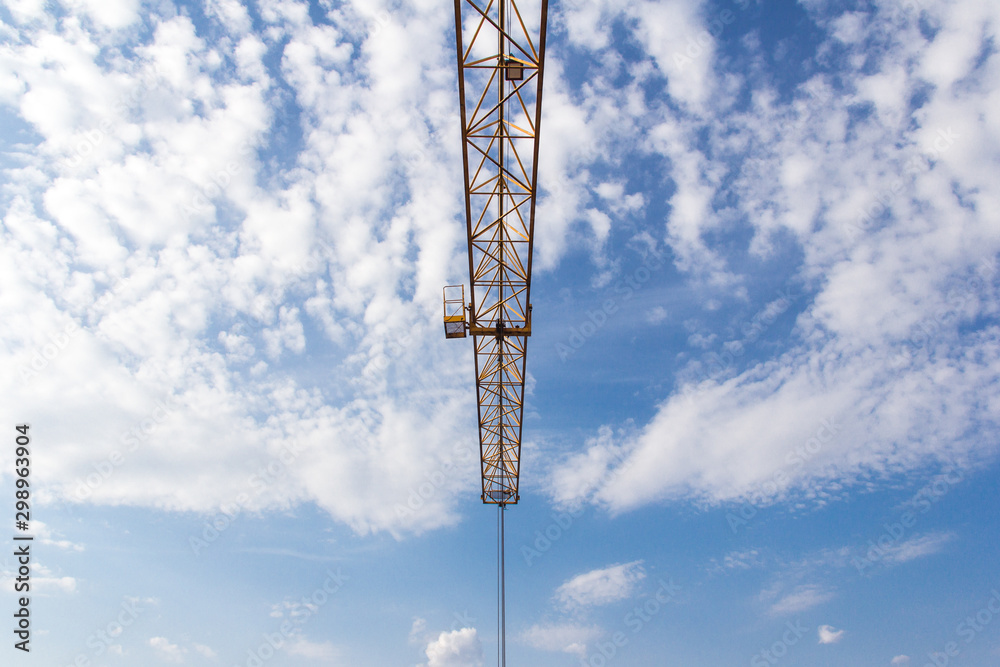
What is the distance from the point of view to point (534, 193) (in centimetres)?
1938

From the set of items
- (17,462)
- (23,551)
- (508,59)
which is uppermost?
(508,59)

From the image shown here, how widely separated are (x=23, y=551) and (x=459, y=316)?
52.9ft

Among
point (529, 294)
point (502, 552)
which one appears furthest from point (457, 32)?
point (502, 552)

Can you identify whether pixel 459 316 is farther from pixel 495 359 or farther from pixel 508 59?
pixel 508 59

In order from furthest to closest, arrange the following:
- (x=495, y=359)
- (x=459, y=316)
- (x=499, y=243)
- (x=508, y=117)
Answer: (x=495, y=359), (x=459, y=316), (x=499, y=243), (x=508, y=117)

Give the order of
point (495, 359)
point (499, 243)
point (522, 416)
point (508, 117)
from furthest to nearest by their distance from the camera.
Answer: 1. point (522, 416)
2. point (495, 359)
3. point (499, 243)
4. point (508, 117)

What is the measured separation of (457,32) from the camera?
1523 centimetres

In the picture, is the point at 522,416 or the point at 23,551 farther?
the point at 522,416

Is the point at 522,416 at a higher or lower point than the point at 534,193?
lower

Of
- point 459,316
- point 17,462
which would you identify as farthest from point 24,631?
point 459,316

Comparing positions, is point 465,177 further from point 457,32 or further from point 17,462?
point 17,462

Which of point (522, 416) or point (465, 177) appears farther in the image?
point (522, 416)

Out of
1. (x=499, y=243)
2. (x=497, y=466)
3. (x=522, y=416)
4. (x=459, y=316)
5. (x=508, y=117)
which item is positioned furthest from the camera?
(x=497, y=466)

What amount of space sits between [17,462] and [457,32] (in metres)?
18.7
